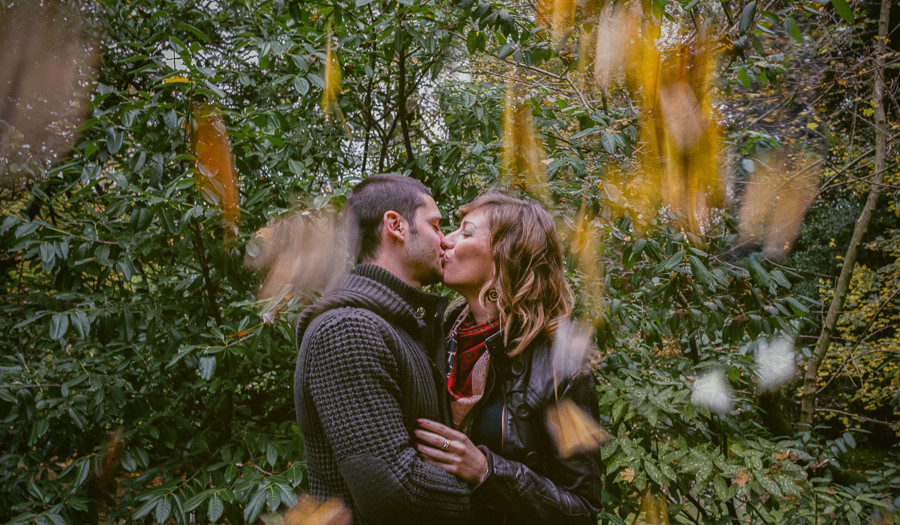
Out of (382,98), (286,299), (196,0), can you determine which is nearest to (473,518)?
(286,299)

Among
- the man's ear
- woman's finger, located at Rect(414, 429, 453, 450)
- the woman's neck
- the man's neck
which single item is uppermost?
the man's ear

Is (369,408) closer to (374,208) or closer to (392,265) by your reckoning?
(392,265)

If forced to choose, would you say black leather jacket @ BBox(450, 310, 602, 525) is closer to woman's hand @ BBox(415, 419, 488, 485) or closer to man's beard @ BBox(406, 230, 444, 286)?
woman's hand @ BBox(415, 419, 488, 485)

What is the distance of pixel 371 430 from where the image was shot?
1240 mm

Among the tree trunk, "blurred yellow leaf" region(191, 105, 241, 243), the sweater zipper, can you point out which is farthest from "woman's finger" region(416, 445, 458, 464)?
the tree trunk

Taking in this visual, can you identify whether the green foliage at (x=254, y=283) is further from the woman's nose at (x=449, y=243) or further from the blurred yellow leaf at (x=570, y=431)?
the blurred yellow leaf at (x=570, y=431)

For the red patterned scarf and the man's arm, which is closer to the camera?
the man's arm

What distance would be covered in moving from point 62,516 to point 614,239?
2.83 m

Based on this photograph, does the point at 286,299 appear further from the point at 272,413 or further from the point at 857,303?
the point at 857,303

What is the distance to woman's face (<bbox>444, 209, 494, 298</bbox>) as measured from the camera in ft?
6.61

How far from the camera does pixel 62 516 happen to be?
85.0 inches

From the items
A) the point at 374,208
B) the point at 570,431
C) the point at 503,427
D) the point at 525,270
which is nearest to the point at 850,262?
the point at 525,270

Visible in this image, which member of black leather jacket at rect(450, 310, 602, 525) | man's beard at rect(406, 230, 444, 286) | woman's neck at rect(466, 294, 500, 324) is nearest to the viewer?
black leather jacket at rect(450, 310, 602, 525)

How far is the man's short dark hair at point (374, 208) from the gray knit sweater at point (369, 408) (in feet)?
0.60
